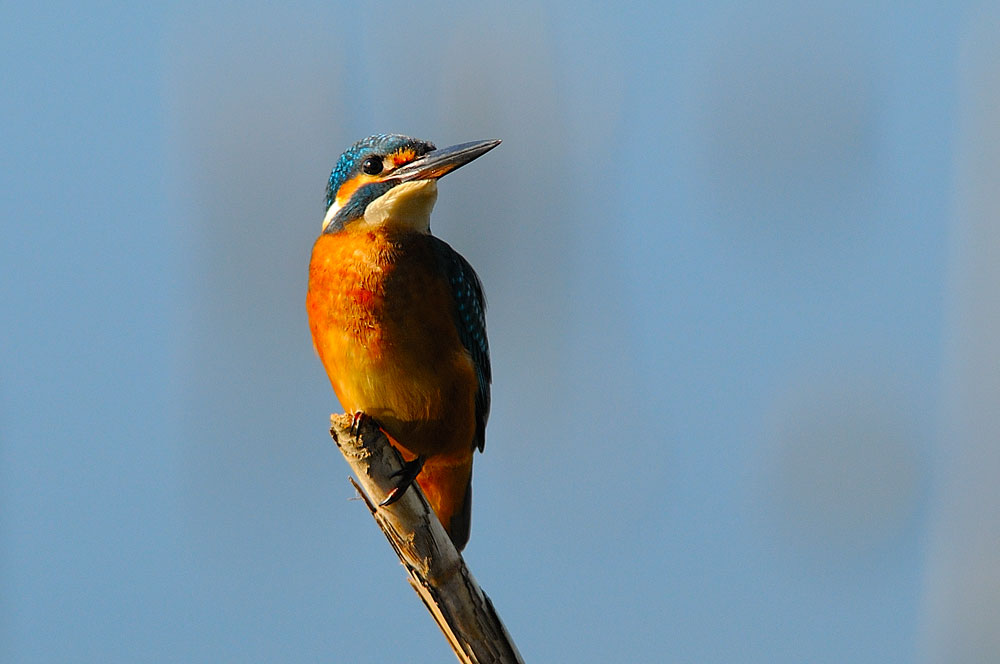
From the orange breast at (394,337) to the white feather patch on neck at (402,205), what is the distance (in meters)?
0.05

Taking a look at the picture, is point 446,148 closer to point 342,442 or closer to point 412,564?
point 342,442

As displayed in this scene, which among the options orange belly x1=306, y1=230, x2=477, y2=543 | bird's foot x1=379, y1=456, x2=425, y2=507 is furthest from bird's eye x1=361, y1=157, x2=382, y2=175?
bird's foot x1=379, y1=456, x2=425, y2=507

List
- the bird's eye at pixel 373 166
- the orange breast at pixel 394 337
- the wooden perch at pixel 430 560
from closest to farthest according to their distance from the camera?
the wooden perch at pixel 430 560 → the orange breast at pixel 394 337 → the bird's eye at pixel 373 166

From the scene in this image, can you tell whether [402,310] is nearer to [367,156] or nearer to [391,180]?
[391,180]

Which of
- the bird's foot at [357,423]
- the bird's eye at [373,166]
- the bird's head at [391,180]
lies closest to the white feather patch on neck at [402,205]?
the bird's head at [391,180]

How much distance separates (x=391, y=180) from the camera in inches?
109

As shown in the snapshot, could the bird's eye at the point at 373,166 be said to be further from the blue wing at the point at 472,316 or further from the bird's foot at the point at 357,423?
the bird's foot at the point at 357,423

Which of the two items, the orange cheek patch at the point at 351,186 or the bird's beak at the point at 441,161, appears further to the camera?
the orange cheek patch at the point at 351,186

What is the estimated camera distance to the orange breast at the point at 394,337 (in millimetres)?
2580

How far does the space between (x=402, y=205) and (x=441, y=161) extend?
0.17 metres

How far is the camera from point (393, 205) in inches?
108

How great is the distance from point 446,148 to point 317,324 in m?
0.61

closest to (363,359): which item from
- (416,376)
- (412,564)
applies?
(416,376)

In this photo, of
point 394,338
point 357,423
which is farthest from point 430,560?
point 394,338
